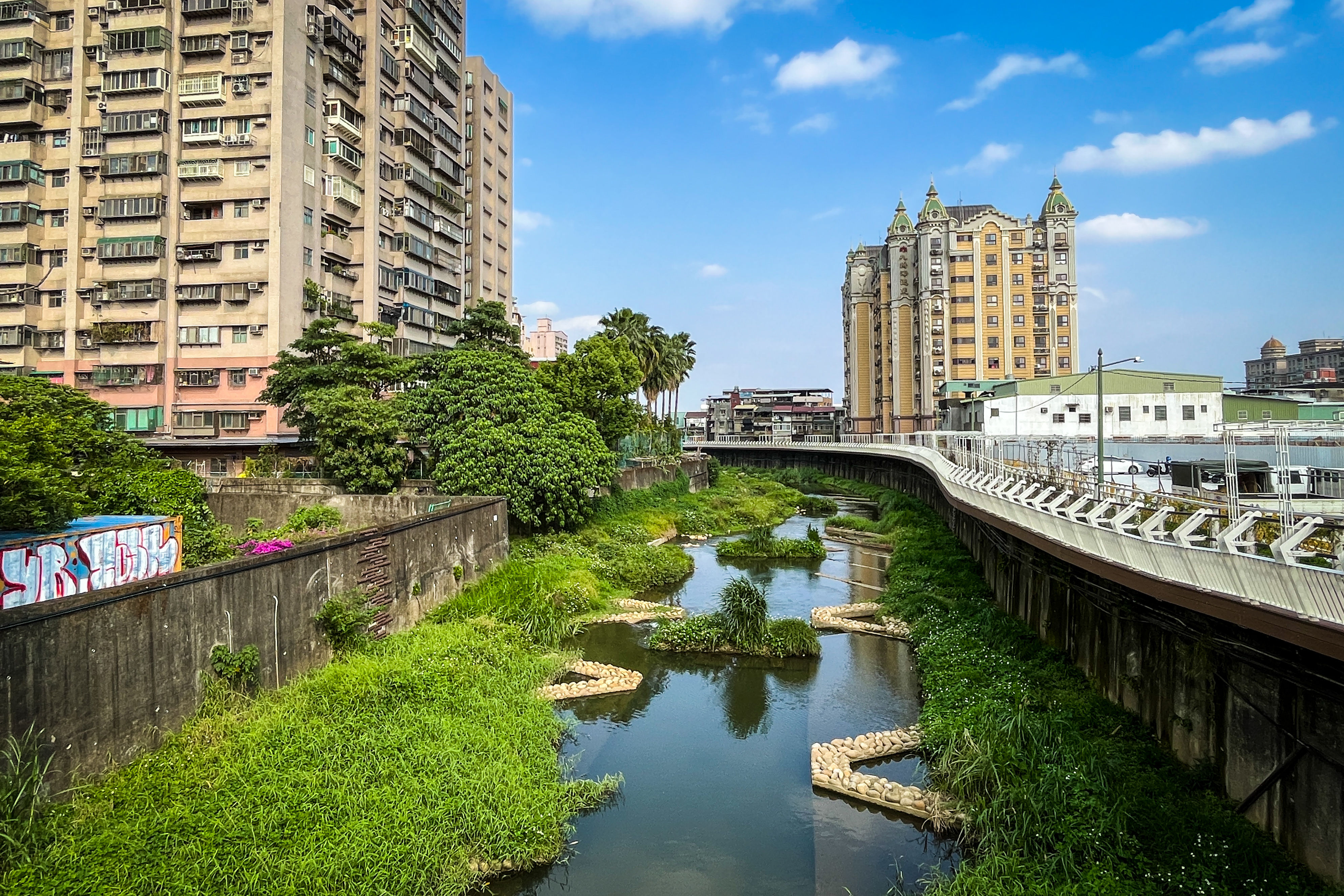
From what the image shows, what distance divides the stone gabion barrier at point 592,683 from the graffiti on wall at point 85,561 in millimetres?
9957

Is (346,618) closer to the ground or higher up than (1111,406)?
closer to the ground

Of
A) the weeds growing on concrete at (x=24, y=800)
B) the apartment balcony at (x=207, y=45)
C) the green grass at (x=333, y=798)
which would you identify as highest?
the apartment balcony at (x=207, y=45)

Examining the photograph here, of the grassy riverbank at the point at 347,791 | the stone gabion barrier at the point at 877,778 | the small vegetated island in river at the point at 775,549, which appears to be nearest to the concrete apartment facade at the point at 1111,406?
the small vegetated island in river at the point at 775,549

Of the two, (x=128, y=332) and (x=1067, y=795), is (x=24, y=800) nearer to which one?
(x=1067, y=795)

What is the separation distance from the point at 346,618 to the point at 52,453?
9577 millimetres

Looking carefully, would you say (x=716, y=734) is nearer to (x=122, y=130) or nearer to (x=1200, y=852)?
(x=1200, y=852)

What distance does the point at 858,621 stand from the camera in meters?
29.1

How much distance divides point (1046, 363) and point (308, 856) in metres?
93.1

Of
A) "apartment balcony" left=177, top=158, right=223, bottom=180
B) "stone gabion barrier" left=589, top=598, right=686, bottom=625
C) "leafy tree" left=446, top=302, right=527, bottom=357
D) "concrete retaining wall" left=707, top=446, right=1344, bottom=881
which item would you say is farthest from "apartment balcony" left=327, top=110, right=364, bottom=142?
"concrete retaining wall" left=707, top=446, right=1344, bottom=881

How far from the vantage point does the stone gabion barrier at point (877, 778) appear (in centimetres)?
1485

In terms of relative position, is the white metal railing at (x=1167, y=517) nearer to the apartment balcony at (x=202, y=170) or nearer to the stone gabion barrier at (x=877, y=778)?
the stone gabion barrier at (x=877, y=778)

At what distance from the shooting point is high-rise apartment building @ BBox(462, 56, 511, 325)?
2790 inches

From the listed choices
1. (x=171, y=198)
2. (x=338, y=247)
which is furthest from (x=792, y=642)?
(x=171, y=198)

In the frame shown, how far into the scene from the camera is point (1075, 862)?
38.3ft
